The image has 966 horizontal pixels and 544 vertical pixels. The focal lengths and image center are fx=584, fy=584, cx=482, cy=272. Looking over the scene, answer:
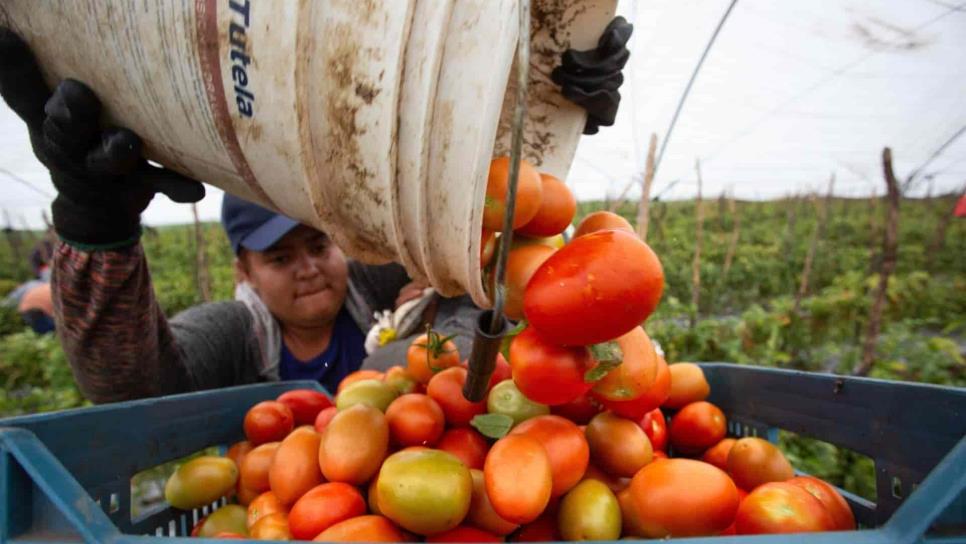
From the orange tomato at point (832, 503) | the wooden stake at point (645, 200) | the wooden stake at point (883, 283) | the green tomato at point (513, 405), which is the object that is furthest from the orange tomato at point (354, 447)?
the wooden stake at point (883, 283)

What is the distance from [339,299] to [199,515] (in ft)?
4.31

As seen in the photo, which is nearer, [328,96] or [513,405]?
[328,96]

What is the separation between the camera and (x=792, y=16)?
17.0 feet

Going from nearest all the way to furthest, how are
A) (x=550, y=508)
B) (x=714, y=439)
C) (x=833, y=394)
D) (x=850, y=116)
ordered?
(x=550, y=508) < (x=833, y=394) < (x=714, y=439) < (x=850, y=116)

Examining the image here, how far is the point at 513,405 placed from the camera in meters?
1.10

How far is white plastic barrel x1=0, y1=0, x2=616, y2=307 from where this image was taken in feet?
2.25

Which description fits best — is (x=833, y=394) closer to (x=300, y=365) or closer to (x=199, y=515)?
(x=199, y=515)

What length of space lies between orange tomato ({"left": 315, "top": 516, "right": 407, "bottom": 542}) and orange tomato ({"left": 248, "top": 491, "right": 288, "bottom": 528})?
223 mm

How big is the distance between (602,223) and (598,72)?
1.20 ft

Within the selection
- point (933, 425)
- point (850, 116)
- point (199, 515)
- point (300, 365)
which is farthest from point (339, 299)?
point (850, 116)

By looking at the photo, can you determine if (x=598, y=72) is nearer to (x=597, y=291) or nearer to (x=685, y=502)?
(x=597, y=291)

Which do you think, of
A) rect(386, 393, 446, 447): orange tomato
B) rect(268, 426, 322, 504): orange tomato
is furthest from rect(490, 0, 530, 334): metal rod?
rect(268, 426, 322, 504): orange tomato

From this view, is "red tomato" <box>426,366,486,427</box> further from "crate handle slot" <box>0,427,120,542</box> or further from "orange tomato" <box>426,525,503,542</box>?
"crate handle slot" <box>0,427,120,542</box>

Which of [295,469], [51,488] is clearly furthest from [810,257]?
[51,488]
